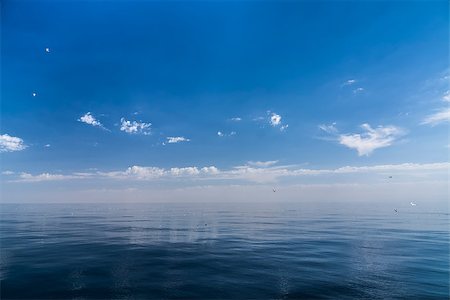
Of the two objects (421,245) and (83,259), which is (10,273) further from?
(421,245)

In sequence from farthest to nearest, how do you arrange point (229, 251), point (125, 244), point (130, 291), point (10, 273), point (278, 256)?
1. point (125, 244)
2. point (229, 251)
3. point (278, 256)
4. point (10, 273)
5. point (130, 291)

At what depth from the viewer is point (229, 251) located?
48.7 m

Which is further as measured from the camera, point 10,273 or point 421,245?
point 421,245

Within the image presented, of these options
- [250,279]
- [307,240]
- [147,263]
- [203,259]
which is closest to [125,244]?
[147,263]

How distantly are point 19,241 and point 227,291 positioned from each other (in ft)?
168

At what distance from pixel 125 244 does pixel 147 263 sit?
1740 cm

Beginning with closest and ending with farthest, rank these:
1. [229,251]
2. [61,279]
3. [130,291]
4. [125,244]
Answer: [130,291] → [61,279] → [229,251] → [125,244]

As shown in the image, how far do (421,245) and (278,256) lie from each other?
3473cm

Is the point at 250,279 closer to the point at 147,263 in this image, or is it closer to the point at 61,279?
the point at 147,263

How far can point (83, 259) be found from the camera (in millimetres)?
41469

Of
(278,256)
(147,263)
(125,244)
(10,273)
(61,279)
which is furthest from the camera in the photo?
(125,244)

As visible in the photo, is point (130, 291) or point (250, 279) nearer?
point (130, 291)

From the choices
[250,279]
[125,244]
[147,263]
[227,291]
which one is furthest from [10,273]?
[250,279]

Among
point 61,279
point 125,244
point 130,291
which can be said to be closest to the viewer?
point 130,291
